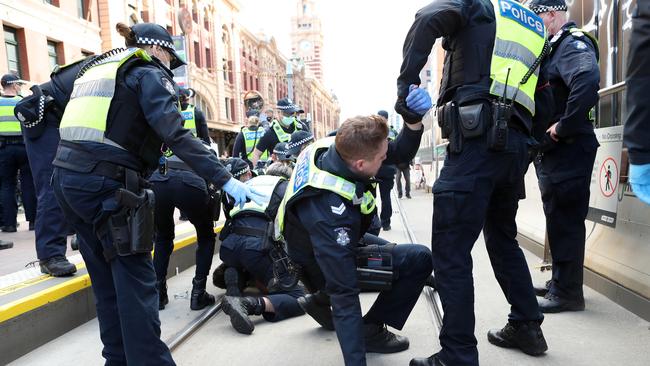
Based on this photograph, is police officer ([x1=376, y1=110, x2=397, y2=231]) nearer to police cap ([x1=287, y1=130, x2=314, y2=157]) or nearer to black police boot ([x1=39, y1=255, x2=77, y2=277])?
police cap ([x1=287, y1=130, x2=314, y2=157])

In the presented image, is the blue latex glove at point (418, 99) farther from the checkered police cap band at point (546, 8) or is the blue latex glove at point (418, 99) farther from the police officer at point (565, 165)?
the checkered police cap band at point (546, 8)

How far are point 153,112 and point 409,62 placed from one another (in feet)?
4.09

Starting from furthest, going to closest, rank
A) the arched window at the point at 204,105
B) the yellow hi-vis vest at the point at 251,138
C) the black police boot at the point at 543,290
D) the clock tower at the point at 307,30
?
the clock tower at the point at 307,30 < the arched window at the point at 204,105 < the yellow hi-vis vest at the point at 251,138 < the black police boot at the point at 543,290

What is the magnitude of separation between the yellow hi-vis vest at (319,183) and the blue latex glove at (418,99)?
0.51 m

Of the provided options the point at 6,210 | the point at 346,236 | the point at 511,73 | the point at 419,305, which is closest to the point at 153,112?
the point at 346,236

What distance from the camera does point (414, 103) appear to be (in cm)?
221

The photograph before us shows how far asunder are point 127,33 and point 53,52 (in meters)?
17.3

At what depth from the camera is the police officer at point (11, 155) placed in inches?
217

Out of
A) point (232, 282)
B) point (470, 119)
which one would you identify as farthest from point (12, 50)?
point (470, 119)

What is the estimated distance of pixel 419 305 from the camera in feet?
11.4

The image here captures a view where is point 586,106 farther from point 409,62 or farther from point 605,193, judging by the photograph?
point 409,62

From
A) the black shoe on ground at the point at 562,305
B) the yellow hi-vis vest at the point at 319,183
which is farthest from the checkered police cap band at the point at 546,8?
the black shoe on ground at the point at 562,305

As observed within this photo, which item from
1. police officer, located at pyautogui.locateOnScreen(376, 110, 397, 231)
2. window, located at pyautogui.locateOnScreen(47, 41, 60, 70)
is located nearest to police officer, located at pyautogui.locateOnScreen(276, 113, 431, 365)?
police officer, located at pyautogui.locateOnScreen(376, 110, 397, 231)

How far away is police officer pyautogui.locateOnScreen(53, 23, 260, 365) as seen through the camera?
2.04 m
